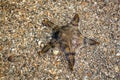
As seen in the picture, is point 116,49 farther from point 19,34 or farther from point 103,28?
point 19,34

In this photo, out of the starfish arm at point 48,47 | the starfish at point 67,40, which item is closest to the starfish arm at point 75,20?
the starfish at point 67,40

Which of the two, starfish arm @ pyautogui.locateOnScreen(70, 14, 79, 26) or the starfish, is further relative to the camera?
starfish arm @ pyautogui.locateOnScreen(70, 14, 79, 26)

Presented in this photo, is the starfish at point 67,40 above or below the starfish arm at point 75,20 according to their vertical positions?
below

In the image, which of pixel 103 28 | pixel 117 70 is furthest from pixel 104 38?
pixel 117 70

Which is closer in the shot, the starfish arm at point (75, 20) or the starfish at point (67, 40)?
the starfish at point (67, 40)

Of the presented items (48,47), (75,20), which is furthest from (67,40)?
(75,20)

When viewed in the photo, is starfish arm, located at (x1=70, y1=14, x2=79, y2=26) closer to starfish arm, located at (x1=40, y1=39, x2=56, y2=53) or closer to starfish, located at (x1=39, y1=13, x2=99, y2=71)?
starfish, located at (x1=39, y1=13, x2=99, y2=71)

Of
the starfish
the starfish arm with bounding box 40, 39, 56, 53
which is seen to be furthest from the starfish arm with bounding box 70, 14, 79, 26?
the starfish arm with bounding box 40, 39, 56, 53

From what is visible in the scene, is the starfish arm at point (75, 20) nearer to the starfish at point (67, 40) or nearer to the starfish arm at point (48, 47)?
the starfish at point (67, 40)
